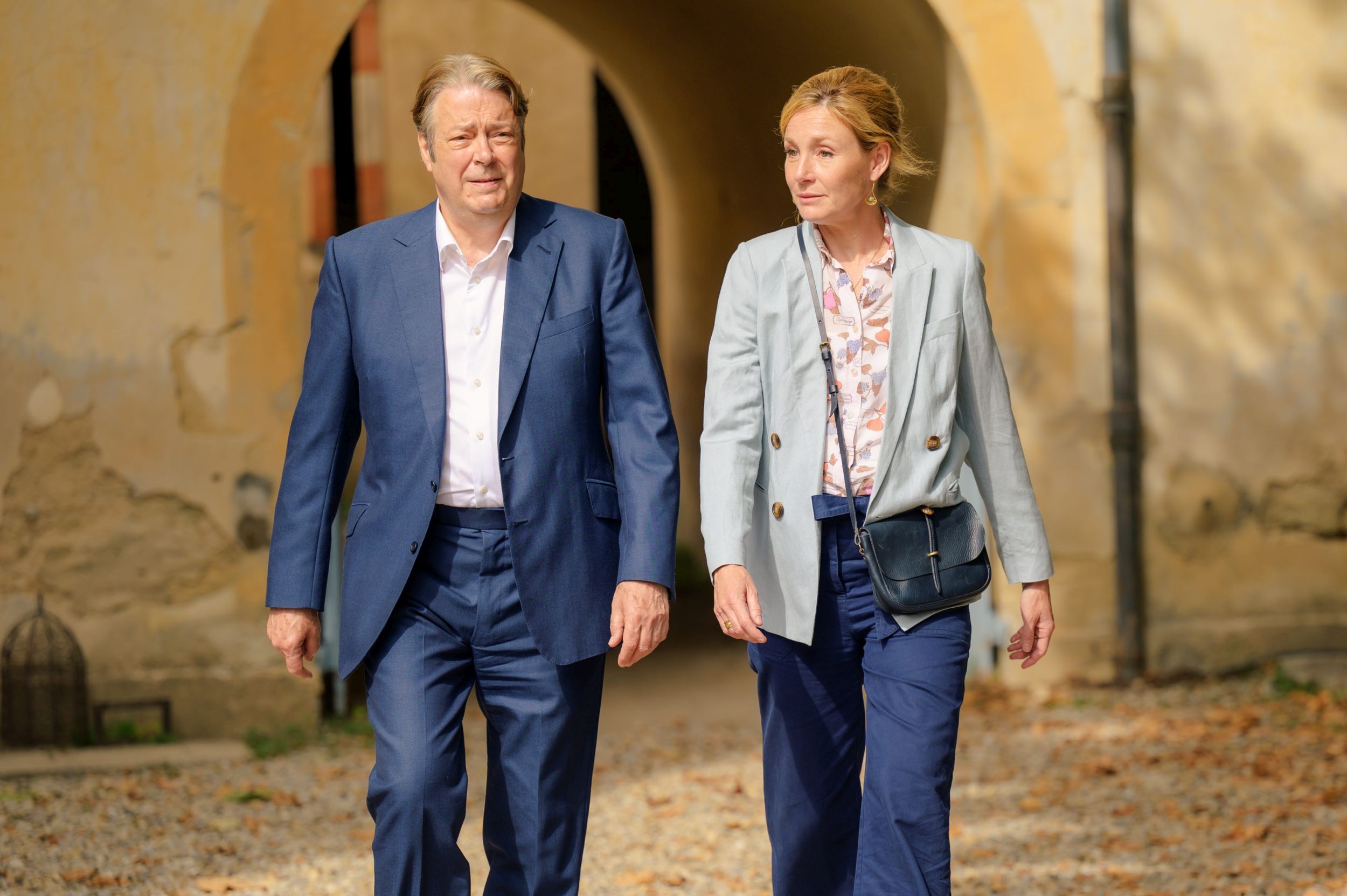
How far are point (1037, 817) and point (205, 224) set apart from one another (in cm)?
376

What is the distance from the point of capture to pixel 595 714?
2.92 m

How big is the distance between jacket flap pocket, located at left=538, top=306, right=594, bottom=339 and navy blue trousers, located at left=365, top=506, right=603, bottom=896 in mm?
371

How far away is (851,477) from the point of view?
282cm

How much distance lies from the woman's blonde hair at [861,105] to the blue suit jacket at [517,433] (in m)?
0.51

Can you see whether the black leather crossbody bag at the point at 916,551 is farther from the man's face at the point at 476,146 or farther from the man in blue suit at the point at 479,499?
the man's face at the point at 476,146

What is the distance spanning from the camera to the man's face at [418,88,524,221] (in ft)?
9.12

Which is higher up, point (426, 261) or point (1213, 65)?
point (1213, 65)

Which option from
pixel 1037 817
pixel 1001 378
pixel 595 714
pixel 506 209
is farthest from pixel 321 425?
pixel 1037 817

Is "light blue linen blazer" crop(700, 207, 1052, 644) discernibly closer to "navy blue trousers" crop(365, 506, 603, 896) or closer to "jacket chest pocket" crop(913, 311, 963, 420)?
"jacket chest pocket" crop(913, 311, 963, 420)

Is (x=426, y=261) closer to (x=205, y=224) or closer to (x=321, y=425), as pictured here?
(x=321, y=425)

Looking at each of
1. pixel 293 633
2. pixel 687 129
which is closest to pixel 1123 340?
pixel 687 129

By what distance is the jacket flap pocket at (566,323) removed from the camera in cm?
284

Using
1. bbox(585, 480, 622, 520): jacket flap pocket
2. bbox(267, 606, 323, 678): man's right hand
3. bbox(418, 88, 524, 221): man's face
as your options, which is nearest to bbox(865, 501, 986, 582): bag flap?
bbox(585, 480, 622, 520): jacket flap pocket

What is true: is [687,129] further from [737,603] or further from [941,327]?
[737,603]
